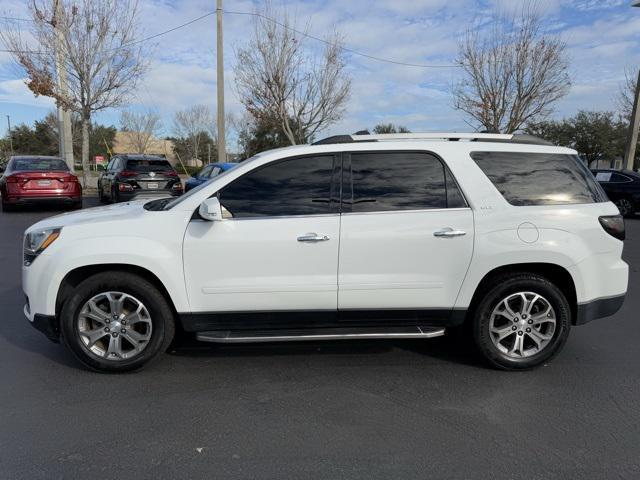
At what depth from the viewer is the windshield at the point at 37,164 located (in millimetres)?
13492

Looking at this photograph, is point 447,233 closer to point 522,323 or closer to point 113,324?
point 522,323

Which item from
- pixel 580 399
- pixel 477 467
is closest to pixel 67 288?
pixel 477 467

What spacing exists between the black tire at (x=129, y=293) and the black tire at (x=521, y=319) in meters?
2.41

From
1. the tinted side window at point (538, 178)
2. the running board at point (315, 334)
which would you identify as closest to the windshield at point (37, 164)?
the running board at point (315, 334)

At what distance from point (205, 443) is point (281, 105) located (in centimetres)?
2080

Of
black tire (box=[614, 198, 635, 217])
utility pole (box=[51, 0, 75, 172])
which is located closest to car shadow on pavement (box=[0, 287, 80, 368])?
utility pole (box=[51, 0, 75, 172])

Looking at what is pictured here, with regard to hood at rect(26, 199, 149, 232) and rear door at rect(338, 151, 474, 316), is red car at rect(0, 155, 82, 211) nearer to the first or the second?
hood at rect(26, 199, 149, 232)

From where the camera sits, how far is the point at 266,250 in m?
3.68

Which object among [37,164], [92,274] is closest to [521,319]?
[92,274]

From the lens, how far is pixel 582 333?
4.86m

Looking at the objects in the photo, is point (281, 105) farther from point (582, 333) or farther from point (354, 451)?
point (354, 451)

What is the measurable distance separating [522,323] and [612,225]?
1.04m

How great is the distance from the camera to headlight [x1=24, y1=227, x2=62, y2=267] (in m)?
3.73

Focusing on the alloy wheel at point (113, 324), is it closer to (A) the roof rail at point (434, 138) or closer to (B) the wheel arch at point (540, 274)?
(A) the roof rail at point (434, 138)
